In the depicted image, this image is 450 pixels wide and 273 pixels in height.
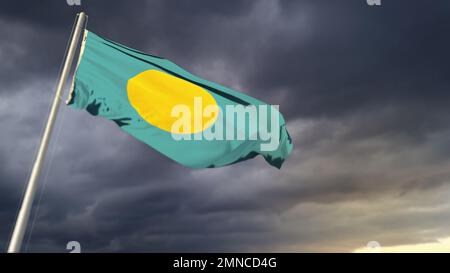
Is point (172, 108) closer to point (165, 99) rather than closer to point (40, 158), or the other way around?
point (165, 99)

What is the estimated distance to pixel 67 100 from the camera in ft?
33.3

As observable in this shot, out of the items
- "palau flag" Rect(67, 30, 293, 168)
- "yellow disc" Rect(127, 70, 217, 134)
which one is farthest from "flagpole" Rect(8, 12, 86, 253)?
"yellow disc" Rect(127, 70, 217, 134)

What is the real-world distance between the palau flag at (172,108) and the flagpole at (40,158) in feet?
1.37

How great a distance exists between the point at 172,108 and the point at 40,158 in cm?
437

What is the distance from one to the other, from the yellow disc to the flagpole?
6.40 feet

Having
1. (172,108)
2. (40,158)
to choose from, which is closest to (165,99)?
(172,108)

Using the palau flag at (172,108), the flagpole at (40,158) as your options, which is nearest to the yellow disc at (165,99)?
the palau flag at (172,108)

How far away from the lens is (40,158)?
8.94 m

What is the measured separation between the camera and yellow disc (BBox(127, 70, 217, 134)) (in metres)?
11.3
